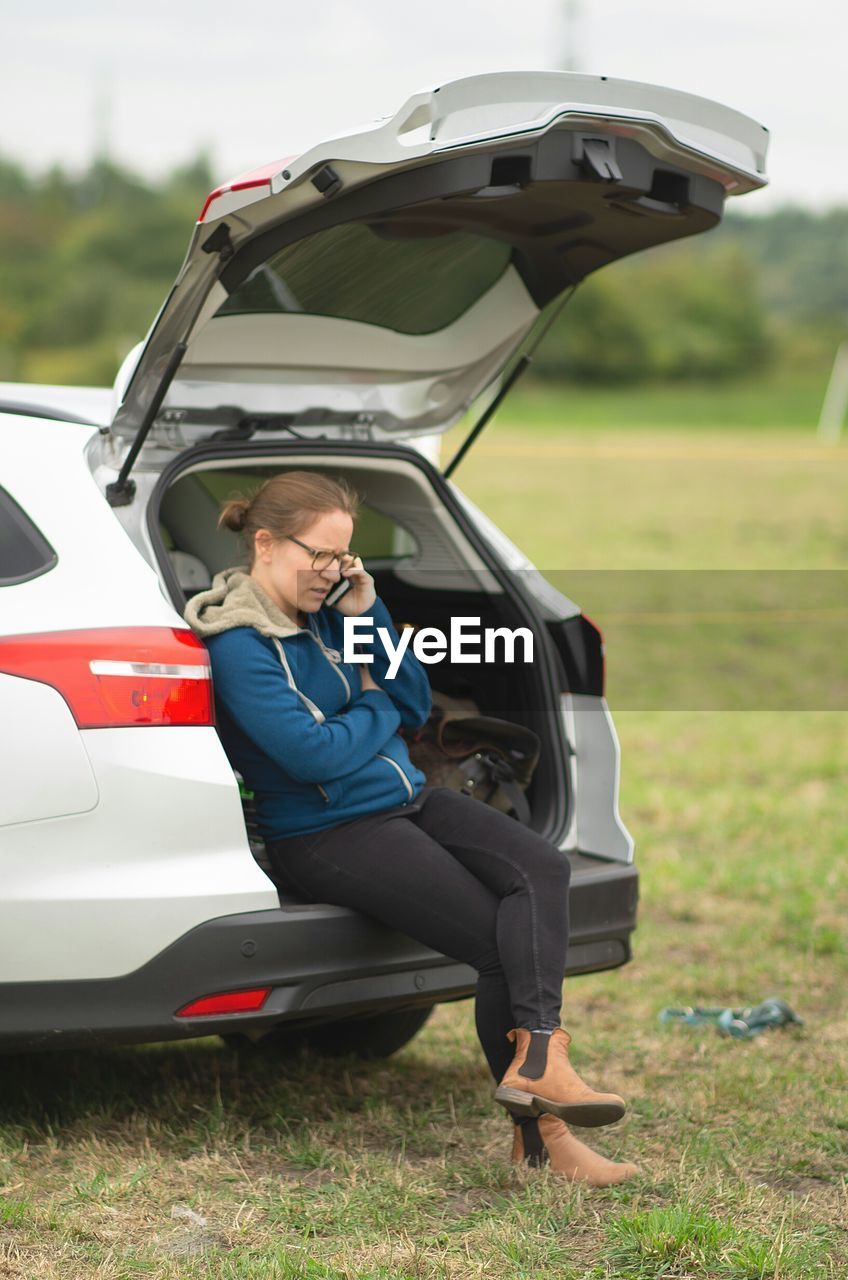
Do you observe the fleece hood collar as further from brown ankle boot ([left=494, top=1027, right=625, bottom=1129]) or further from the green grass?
the green grass

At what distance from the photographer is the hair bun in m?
3.63

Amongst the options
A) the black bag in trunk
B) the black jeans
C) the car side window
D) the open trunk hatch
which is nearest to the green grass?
the open trunk hatch

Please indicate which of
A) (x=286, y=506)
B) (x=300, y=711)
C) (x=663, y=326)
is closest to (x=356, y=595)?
(x=286, y=506)

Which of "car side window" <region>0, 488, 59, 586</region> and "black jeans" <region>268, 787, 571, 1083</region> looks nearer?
"car side window" <region>0, 488, 59, 586</region>

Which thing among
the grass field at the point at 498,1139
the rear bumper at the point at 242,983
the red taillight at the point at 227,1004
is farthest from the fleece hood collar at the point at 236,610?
the grass field at the point at 498,1139

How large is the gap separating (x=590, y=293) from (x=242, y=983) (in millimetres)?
49808

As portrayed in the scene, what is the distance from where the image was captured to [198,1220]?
307 centimetres

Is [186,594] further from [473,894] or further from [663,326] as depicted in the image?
[663,326]

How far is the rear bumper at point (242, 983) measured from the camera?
314 cm

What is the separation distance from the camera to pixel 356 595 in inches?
143

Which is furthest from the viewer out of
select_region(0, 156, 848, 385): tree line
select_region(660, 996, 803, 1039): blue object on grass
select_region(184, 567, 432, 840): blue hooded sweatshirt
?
select_region(0, 156, 848, 385): tree line

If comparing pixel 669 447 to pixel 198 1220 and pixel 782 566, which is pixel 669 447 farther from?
pixel 198 1220

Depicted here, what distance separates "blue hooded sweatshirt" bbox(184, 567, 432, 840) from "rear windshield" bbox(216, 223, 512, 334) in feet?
2.41

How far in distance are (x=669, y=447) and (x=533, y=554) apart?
45.6 ft
